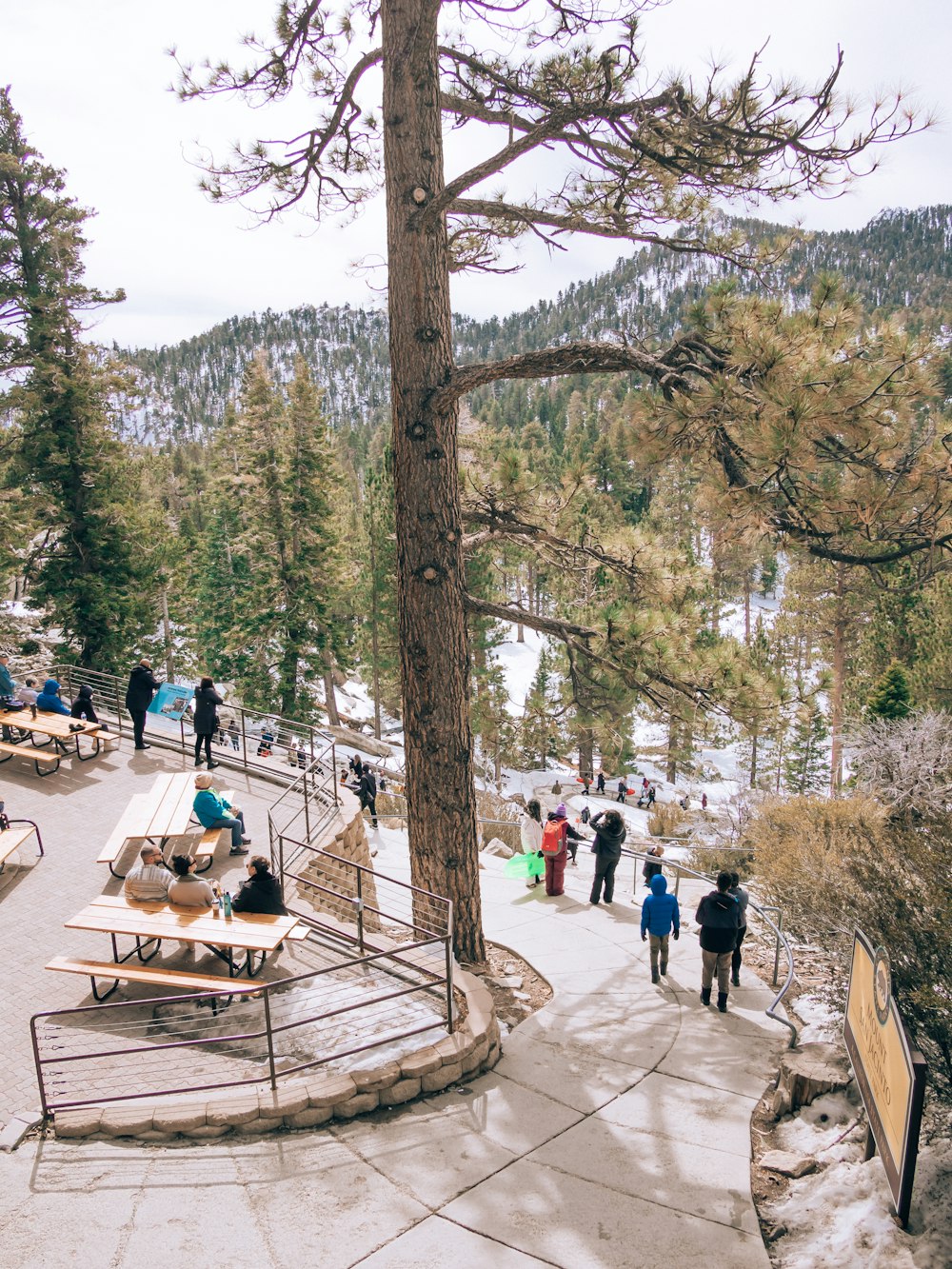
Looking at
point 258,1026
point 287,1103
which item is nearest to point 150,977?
point 258,1026

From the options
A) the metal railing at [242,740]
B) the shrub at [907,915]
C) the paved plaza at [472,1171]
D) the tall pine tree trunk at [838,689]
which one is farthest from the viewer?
the tall pine tree trunk at [838,689]

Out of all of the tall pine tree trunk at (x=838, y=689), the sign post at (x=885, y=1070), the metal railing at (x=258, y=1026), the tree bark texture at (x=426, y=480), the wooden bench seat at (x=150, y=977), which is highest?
the tree bark texture at (x=426, y=480)

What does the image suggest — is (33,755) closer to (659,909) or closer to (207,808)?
(207,808)

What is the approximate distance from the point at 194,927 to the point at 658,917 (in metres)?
4.50

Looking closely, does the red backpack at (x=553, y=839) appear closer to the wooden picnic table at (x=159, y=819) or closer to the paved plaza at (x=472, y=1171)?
the paved plaza at (x=472, y=1171)

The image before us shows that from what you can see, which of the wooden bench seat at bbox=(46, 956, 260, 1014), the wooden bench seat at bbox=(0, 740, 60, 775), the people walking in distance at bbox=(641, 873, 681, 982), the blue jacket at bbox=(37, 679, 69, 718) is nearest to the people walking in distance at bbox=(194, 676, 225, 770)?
the wooden bench seat at bbox=(0, 740, 60, 775)

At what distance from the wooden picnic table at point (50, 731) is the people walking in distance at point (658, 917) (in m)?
8.78

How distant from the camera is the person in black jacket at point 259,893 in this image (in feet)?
22.8

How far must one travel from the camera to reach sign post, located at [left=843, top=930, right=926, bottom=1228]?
365cm

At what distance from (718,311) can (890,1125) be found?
582cm

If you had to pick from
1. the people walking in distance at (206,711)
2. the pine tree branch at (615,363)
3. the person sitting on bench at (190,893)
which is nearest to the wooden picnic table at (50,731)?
the people walking in distance at (206,711)

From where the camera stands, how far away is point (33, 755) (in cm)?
1171

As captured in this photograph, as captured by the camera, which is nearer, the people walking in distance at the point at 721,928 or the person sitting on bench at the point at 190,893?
the person sitting on bench at the point at 190,893

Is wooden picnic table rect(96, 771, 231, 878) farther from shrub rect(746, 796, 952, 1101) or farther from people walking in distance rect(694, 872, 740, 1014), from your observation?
shrub rect(746, 796, 952, 1101)
